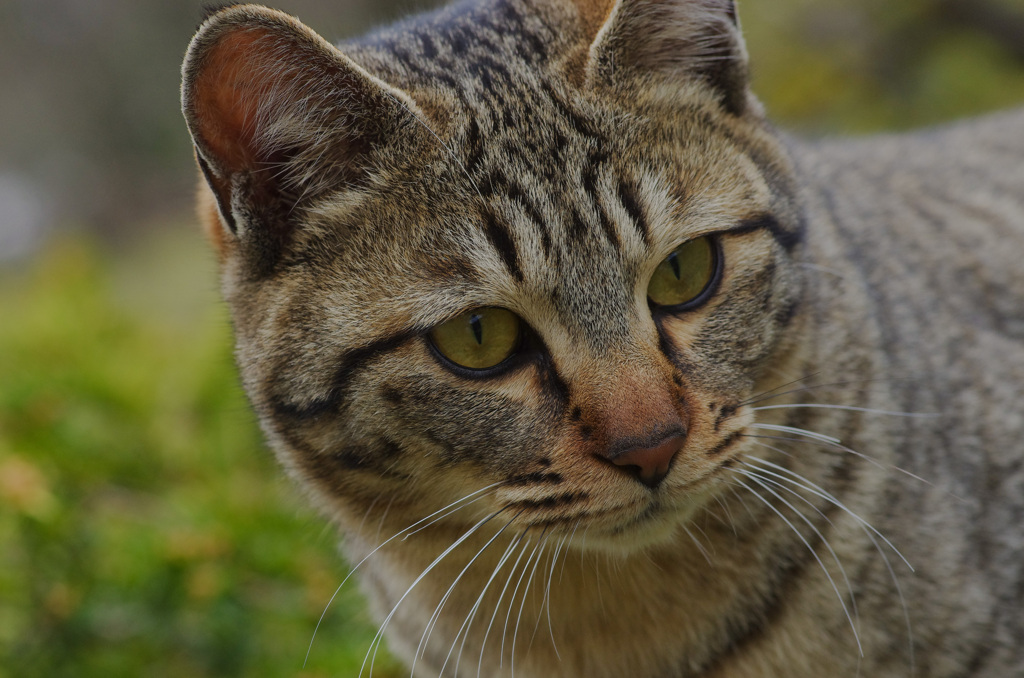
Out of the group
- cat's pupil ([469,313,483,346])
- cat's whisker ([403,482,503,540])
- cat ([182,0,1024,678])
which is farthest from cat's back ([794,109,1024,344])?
cat's whisker ([403,482,503,540])

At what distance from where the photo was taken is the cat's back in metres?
2.44

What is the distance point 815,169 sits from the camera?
103 inches

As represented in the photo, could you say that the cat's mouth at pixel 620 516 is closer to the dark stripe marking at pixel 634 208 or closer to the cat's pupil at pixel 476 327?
the cat's pupil at pixel 476 327

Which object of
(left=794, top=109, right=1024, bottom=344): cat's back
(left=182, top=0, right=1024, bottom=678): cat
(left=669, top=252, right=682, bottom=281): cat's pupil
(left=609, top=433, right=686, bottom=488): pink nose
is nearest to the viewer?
(left=609, top=433, right=686, bottom=488): pink nose

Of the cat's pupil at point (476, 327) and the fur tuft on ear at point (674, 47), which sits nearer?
the cat's pupil at point (476, 327)

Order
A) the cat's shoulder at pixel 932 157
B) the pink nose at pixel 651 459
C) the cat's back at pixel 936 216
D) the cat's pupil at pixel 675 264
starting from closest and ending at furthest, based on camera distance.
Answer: the pink nose at pixel 651 459 < the cat's pupil at pixel 675 264 < the cat's back at pixel 936 216 < the cat's shoulder at pixel 932 157

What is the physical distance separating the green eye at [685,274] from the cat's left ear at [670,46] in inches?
14.9

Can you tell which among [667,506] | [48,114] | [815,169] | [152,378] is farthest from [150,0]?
[667,506]

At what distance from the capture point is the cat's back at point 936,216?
2.44 metres

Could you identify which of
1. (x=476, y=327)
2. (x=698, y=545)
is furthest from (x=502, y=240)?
(x=698, y=545)

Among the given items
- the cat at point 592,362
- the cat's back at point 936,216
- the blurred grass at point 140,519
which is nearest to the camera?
the cat at point 592,362

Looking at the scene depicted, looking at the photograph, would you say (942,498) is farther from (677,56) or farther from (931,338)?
(677,56)

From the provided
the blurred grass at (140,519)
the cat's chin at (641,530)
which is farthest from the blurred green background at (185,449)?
the cat's chin at (641,530)

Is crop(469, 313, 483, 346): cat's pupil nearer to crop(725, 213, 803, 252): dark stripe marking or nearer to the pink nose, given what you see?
the pink nose
